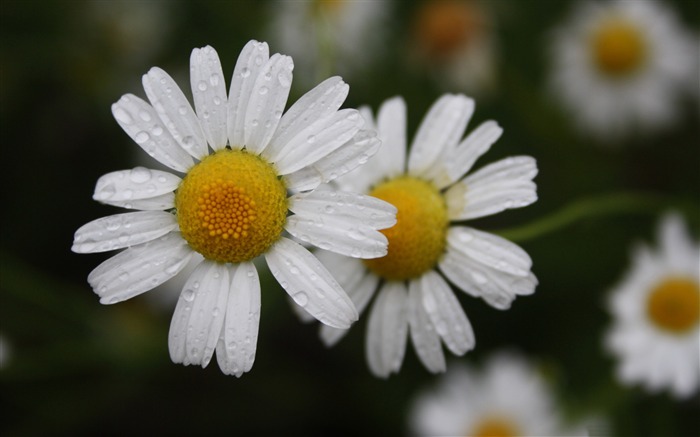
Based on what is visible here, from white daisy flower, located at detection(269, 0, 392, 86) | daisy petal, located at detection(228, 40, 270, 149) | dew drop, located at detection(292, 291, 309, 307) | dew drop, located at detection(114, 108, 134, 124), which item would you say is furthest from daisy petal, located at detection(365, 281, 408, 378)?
white daisy flower, located at detection(269, 0, 392, 86)

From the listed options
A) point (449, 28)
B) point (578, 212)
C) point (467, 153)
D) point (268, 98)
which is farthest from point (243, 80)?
point (449, 28)

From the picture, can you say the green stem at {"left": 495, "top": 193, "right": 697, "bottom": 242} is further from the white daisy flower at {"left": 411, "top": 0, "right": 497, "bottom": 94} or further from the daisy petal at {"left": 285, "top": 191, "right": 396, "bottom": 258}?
the white daisy flower at {"left": 411, "top": 0, "right": 497, "bottom": 94}

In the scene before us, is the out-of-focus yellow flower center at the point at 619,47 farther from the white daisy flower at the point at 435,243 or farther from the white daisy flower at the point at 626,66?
the white daisy flower at the point at 435,243

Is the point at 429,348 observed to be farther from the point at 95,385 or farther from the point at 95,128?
the point at 95,128

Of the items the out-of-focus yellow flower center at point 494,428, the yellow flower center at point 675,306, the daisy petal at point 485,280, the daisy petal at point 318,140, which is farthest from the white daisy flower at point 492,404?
the daisy petal at point 318,140

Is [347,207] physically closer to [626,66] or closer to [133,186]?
[133,186]
